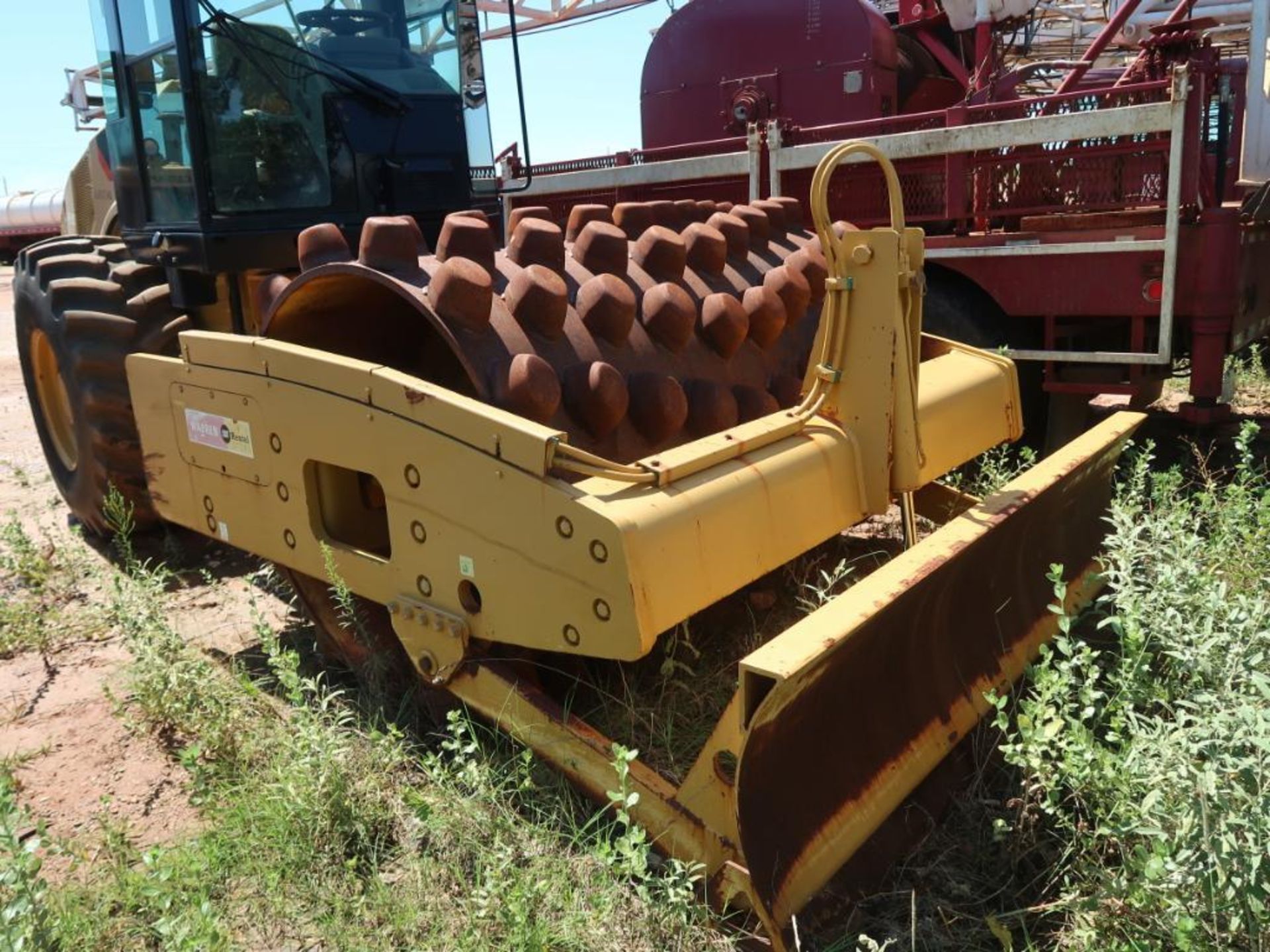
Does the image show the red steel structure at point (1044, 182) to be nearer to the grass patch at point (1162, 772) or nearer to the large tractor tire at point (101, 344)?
the grass patch at point (1162, 772)

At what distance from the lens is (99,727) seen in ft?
10.2

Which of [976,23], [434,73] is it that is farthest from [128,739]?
[976,23]

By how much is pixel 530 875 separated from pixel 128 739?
5.03 feet

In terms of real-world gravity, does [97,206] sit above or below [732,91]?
below

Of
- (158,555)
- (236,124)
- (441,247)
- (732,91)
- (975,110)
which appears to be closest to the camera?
(441,247)

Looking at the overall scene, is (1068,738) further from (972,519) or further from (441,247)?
(441,247)

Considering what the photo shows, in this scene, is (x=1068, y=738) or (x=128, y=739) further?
(x=128, y=739)

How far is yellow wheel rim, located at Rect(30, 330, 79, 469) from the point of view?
4902 mm

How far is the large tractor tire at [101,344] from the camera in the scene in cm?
417

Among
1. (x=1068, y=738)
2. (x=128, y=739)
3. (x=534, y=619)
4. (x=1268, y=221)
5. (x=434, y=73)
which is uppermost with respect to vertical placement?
(x=434, y=73)

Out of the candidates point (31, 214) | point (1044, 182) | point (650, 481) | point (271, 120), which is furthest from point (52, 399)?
point (31, 214)

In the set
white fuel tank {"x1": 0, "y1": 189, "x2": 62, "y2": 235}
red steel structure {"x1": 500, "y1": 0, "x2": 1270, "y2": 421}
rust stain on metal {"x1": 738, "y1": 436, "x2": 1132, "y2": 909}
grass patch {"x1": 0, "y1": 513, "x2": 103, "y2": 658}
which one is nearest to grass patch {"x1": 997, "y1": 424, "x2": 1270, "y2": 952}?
rust stain on metal {"x1": 738, "y1": 436, "x2": 1132, "y2": 909}

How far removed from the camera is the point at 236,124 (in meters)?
3.67

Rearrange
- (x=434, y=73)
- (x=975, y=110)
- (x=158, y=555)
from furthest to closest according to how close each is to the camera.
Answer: (x=975, y=110)
(x=158, y=555)
(x=434, y=73)
